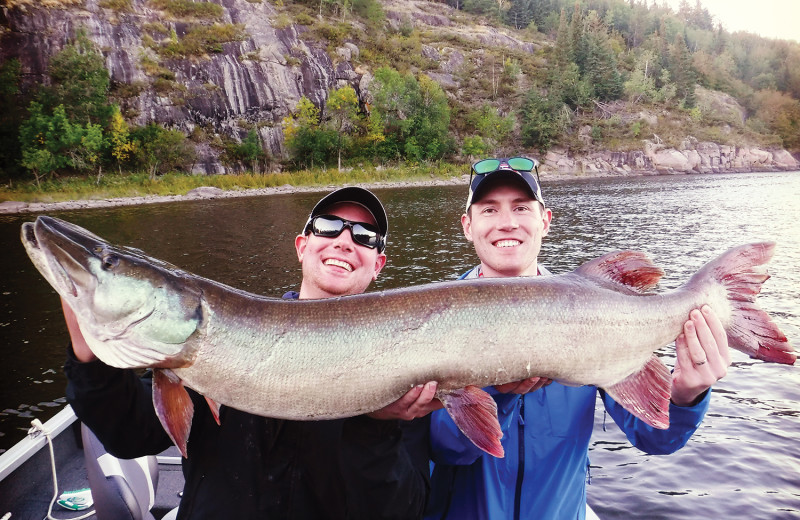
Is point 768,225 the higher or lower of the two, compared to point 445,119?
lower

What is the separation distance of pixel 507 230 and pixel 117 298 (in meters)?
2.43

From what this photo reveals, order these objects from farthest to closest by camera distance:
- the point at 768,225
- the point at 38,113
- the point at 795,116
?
the point at 795,116
the point at 38,113
the point at 768,225

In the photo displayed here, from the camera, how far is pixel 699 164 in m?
72.0

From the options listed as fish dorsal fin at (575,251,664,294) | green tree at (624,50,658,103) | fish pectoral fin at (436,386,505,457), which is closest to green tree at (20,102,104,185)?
fish pectoral fin at (436,386,505,457)

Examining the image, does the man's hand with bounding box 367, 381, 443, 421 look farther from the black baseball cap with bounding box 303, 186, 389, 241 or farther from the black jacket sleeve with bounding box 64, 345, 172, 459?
the black baseball cap with bounding box 303, 186, 389, 241

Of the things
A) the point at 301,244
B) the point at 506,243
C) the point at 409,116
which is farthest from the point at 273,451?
the point at 409,116

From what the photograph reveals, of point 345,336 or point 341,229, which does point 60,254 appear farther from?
point 341,229

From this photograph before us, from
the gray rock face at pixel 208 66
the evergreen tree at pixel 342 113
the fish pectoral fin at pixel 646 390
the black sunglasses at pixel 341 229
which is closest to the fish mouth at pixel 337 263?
the black sunglasses at pixel 341 229

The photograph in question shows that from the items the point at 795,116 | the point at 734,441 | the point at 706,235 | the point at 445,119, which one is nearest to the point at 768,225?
the point at 706,235

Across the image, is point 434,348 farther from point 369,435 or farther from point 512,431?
point 512,431

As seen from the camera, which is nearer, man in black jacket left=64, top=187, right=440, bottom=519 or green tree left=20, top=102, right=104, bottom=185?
man in black jacket left=64, top=187, right=440, bottom=519

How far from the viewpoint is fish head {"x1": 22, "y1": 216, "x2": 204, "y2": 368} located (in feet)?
6.72

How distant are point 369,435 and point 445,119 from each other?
7291cm

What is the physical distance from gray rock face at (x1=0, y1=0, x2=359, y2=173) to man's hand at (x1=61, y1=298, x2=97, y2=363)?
183 feet
